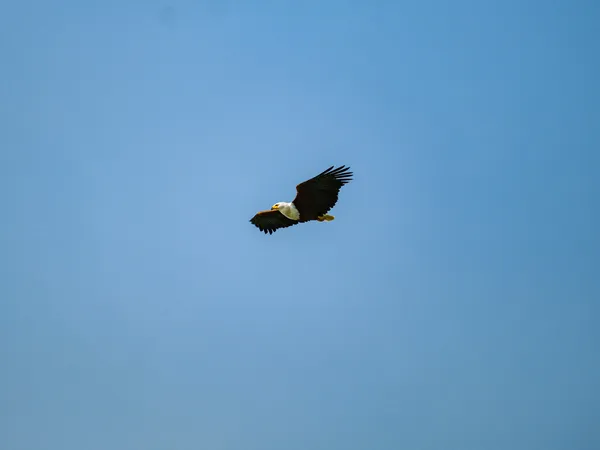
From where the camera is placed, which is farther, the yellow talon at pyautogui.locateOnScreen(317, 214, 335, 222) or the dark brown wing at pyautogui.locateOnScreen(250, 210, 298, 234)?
the dark brown wing at pyautogui.locateOnScreen(250, 210, 298, 234)

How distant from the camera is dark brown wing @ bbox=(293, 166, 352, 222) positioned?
29375 mm

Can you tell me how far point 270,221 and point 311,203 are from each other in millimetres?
2848

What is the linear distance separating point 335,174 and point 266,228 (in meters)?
4.81

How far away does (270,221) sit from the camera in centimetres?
3275

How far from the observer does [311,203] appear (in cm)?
3041

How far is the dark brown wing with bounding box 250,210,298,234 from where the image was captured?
3228 centimetres

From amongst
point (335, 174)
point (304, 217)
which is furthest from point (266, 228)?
point (335, 174)

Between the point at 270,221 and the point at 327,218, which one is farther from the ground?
the point at 270,221

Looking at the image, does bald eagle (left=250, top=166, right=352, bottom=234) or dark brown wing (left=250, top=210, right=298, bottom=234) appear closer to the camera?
bald eagle (left=250, top=166, right=352, bottom=234)

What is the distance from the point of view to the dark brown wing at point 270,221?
32281mm

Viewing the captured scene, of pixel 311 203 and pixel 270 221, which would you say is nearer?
pixel 311 203

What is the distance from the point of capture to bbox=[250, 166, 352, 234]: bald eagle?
2942 cm

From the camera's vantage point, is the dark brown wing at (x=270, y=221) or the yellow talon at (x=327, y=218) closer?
the yellow talon at (x=327, y=218)

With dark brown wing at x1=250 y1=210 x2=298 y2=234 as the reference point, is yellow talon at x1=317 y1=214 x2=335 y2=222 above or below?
below
